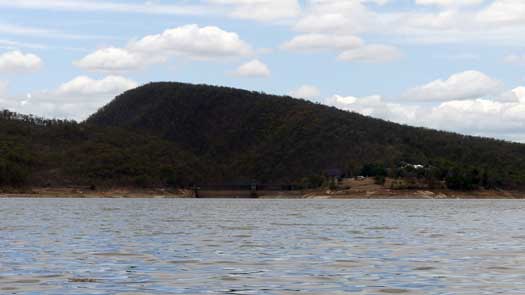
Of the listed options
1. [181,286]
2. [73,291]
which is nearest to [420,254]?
[181,286]

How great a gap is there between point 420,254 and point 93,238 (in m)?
23.9

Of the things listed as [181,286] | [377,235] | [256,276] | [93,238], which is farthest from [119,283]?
[377,235]

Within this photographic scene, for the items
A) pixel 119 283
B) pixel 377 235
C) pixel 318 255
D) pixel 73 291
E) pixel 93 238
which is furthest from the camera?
pixel 377 235

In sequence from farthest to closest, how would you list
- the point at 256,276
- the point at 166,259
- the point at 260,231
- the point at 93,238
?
1. the point at 260,231
2. the point at 93,238
3. the point at 166,259
4. the point at 256,276

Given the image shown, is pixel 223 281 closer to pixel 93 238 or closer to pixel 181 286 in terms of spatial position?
pixel 181 286

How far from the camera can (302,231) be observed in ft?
247

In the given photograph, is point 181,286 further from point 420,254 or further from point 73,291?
point 420,254

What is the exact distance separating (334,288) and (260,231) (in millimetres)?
40449

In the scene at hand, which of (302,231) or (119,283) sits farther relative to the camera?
(302,231)

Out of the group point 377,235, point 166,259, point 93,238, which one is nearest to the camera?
point 166,259

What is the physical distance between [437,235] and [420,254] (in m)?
20.5

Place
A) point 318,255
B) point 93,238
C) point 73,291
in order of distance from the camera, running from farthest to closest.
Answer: point 93,238 < point 318,255 < point 73,291

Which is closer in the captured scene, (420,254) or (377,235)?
(420,254)

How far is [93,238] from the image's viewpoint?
6259 centimetres
